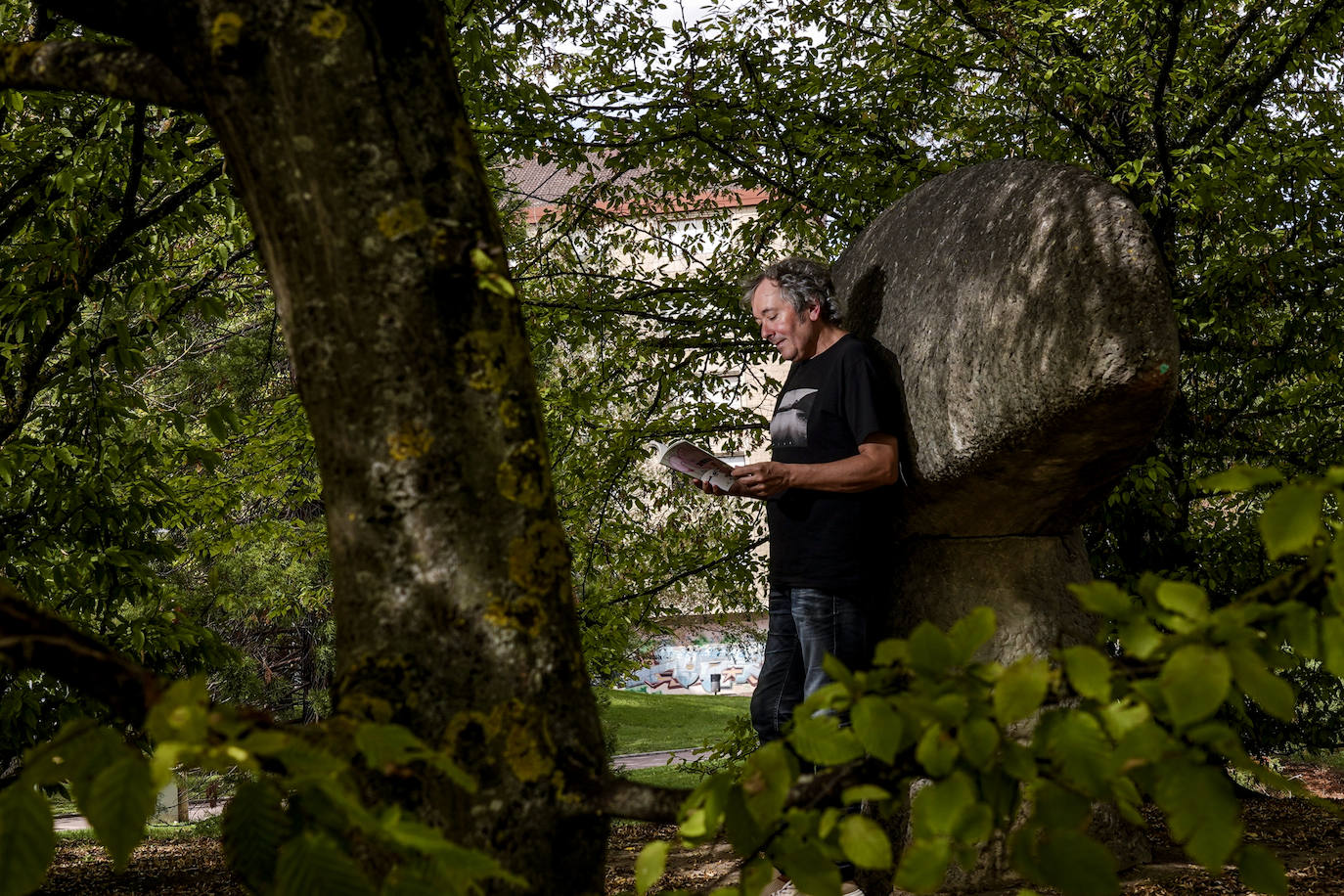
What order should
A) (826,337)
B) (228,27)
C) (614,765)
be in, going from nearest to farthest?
(228,27)
(826,337)
(614,765)

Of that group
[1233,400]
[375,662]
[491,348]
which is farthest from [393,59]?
[1233,400]

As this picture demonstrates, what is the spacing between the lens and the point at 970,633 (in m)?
1.21

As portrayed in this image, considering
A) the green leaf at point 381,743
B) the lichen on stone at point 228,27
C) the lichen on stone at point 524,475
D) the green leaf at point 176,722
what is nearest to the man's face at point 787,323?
the lichen on stone at point 524,475

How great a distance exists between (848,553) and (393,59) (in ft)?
8.84

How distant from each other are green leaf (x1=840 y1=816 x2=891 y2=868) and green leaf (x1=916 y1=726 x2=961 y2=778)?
0.09m

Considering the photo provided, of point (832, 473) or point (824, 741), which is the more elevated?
point (832, 473)

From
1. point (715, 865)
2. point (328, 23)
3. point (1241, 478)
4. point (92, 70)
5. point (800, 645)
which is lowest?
point (715, 865)

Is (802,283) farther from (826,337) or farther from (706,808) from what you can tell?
(706,808)

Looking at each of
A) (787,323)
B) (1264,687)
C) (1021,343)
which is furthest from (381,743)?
(1021,343)

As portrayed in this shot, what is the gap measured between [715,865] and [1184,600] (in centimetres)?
539

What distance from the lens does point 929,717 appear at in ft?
3.82

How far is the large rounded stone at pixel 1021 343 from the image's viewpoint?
3.66 metres

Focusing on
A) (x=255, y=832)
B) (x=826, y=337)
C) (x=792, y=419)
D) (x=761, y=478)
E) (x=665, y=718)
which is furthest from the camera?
(x=665, y=718)

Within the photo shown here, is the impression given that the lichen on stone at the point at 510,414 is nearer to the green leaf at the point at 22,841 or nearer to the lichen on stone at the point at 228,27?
the lichen on stone at the point at 228,27
